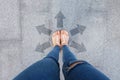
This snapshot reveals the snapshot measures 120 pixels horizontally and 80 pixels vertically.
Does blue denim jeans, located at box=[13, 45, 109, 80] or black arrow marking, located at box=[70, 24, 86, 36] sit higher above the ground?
black arrow marking, located at box=[70, 24, 86, 36]

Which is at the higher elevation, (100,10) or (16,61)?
(100,10)

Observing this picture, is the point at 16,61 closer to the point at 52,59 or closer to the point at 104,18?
the point at 52,59

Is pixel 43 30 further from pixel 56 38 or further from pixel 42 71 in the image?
pixel 42 71

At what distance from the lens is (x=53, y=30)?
1.90 m

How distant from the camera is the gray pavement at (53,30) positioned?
188 cm

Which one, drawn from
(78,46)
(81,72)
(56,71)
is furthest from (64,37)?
(81,72)

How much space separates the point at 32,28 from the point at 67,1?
1.19 feet

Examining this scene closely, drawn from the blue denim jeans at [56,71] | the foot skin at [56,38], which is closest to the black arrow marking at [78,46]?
the foot skin at [56,38]

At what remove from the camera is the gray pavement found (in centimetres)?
188

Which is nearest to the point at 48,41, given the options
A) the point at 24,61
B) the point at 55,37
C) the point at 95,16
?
the point at 55,37

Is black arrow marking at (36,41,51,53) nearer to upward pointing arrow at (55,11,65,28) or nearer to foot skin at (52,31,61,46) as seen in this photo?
foot skin at (52,31,61,46)

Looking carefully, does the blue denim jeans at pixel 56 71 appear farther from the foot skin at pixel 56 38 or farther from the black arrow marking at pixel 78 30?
the black arrow marking at pixel 78 30

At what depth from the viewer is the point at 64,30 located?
6.19 ft

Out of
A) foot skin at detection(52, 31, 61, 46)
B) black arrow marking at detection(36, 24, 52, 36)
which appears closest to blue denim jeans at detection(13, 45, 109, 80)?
foot skin at detection(52, 31, 61, 46)
